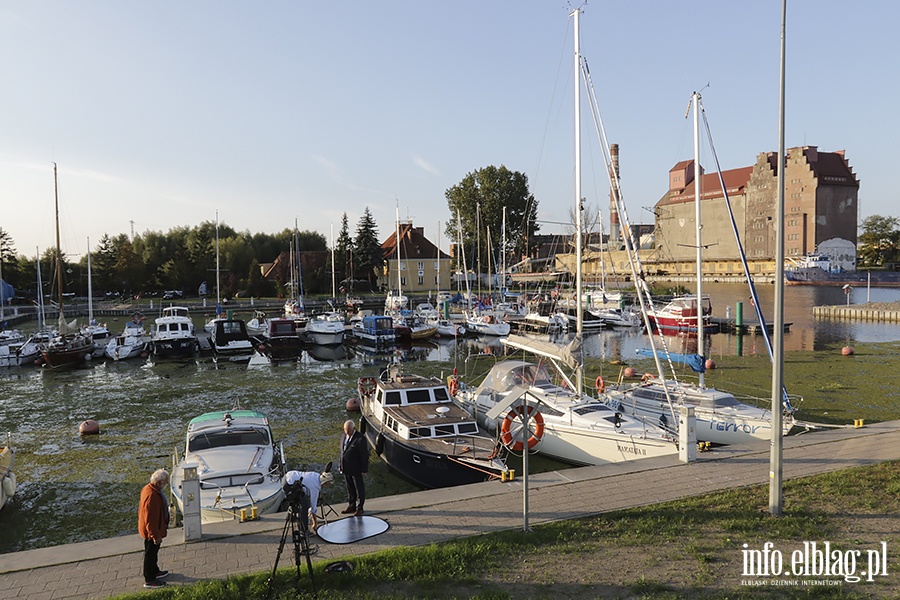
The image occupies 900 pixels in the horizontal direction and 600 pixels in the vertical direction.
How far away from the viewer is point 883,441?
14781 millimetres

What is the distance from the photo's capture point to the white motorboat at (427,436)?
14500 mm

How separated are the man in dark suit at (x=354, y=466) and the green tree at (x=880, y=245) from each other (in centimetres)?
15426

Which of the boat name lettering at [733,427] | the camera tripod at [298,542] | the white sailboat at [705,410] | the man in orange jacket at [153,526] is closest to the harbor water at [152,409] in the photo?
the white sailboat at [705,410]

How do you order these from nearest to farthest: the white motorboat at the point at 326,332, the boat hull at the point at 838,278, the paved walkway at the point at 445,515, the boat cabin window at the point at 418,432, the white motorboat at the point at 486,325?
the paved walkway at the point at 445,515
the boat cabin window at the point at 418,432
the white motorboat at the point at 326,332
the white motorboat at the point at 486,325
the boat hull at the point at 838,278

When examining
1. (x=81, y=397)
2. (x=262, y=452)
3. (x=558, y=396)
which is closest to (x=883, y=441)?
(x=558, y=396)

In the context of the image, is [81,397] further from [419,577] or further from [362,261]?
[362,261]

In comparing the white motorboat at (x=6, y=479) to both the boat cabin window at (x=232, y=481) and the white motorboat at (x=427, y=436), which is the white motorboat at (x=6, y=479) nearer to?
the boat cabin window at (x=232, y=481)

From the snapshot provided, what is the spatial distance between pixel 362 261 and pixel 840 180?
9651 cm

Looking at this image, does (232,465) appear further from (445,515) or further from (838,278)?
(838,278)

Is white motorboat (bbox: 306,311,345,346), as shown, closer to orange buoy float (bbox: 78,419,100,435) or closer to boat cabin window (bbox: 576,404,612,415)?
orange buoy float (bbox: 78,419,100,435)

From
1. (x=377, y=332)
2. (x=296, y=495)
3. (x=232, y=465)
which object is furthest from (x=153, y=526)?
(x=377, y=332)

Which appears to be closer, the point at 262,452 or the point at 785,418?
the point at 262,452

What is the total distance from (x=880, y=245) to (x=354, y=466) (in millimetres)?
155293

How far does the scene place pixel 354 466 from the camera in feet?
37.1
